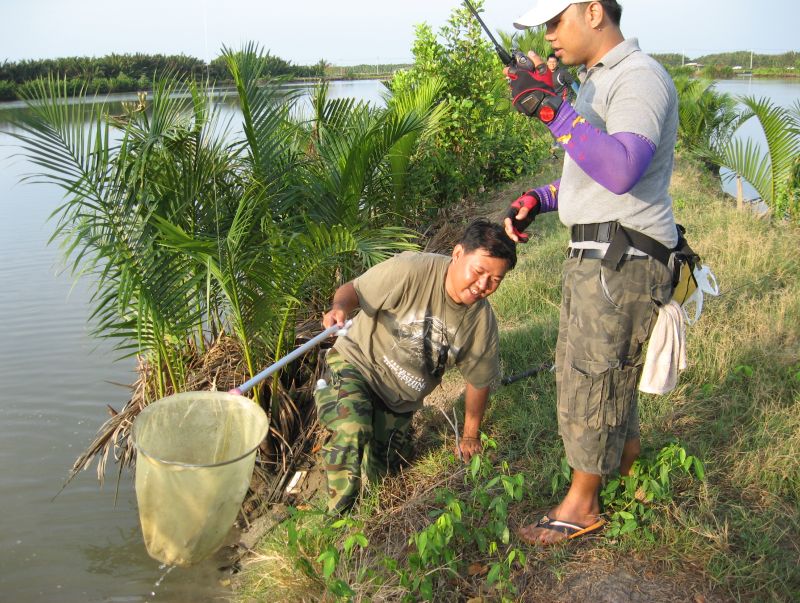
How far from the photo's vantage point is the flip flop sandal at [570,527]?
2.71 meters

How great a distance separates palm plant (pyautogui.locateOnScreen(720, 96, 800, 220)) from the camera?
676 centimetres

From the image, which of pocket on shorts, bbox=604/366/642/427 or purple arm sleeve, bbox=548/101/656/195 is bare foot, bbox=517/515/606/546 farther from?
purple arm sleeve, bbox=548/101/656/195

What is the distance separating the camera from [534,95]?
2.20 meters

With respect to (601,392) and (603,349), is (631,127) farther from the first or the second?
(601,392)

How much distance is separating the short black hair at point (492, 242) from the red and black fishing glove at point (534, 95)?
827mm

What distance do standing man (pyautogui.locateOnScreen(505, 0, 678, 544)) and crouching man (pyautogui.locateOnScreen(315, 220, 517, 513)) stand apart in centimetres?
65

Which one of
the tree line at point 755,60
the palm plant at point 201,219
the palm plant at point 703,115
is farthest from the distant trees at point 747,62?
the palm plant at point 201,219

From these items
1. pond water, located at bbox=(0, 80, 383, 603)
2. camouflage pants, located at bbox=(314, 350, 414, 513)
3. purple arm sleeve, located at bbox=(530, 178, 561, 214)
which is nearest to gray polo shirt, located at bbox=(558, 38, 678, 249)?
purple arm sleeve, located at bbox=(530, 178, 561, 214)

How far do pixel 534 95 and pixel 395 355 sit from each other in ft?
5.06

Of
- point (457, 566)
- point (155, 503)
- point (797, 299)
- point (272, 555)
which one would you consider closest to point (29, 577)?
point (272, 555)

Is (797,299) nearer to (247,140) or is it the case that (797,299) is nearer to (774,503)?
(774,503)

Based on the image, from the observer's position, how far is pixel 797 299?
174 inches

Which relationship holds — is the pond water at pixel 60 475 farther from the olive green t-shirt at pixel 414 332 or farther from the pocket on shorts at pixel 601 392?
the pocket on shorts at pixel 601 392

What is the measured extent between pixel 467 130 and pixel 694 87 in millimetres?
6016
